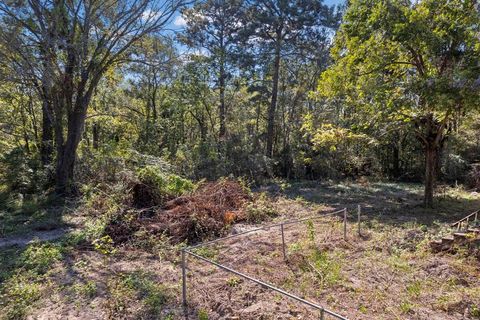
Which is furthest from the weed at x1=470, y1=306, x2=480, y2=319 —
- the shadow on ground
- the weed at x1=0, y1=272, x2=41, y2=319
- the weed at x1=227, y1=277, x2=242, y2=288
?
the weed at x1=0, y1=272, x2=41, y2=319

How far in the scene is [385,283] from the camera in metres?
4.61

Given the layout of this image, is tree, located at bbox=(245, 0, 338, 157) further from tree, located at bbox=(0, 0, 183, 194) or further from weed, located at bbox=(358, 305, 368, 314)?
weed, located at bbox=(358, 305, 368, 314)

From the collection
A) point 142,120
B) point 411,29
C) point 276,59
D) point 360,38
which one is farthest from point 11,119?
point 411,29

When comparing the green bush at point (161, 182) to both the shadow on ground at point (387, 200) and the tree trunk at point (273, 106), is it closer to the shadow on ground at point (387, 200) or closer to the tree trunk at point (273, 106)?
the shadow on ground at point (387, 200)

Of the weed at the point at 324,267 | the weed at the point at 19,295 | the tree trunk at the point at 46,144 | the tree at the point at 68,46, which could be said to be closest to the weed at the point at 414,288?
the weed at the point at 324,267

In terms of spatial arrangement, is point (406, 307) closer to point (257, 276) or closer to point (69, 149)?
point (257, 276)

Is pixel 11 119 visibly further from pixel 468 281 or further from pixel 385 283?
pixel 468 281

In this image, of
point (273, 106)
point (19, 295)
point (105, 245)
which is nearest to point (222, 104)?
point (273, 106)

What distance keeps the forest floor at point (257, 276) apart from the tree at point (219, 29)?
11635 mm

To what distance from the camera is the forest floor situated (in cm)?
395

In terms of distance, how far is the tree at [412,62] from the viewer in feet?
21.2

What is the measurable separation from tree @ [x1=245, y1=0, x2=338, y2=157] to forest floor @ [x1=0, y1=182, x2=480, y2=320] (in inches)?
463

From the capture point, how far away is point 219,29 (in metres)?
18.3

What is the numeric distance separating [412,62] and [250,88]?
1075cm
